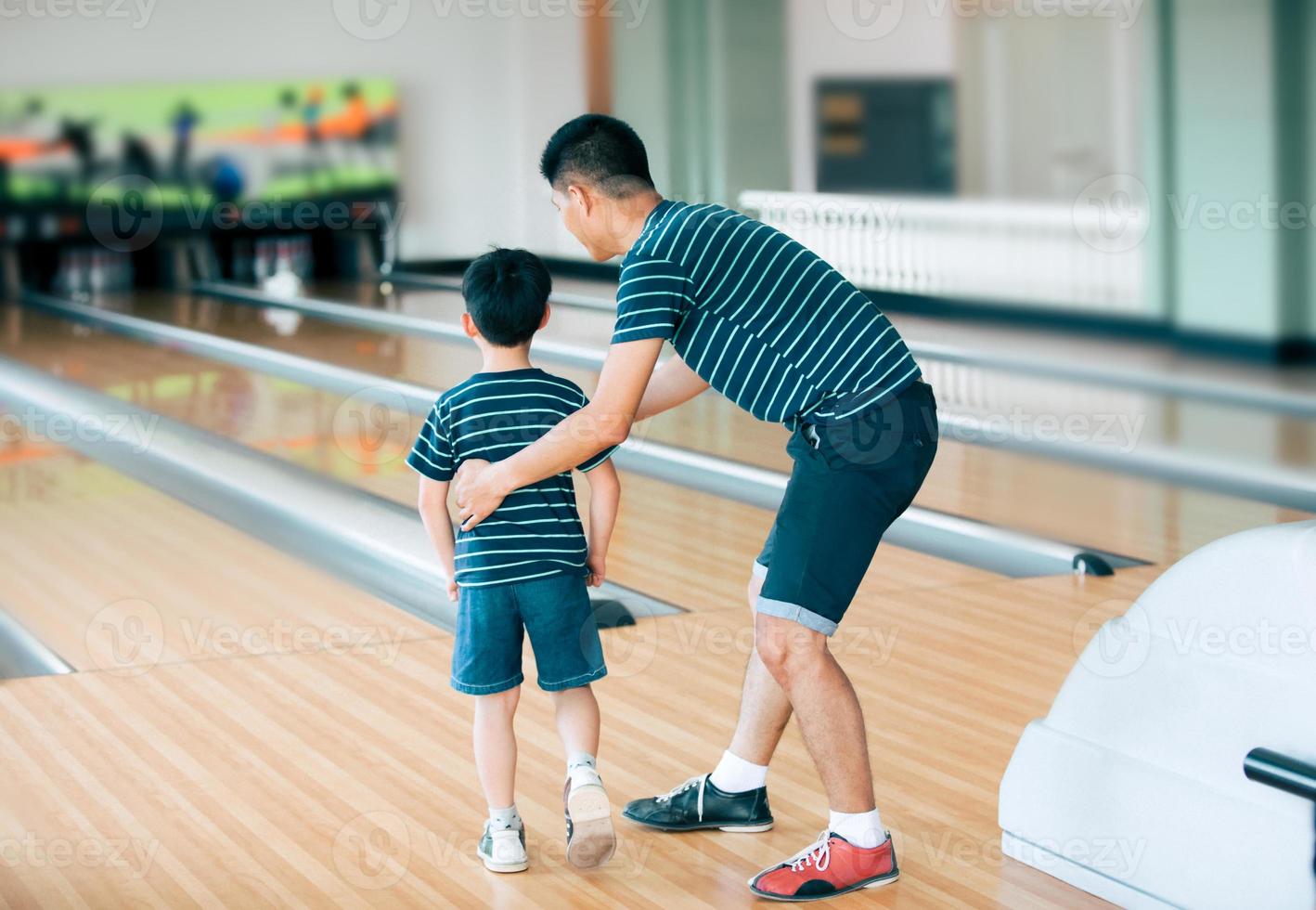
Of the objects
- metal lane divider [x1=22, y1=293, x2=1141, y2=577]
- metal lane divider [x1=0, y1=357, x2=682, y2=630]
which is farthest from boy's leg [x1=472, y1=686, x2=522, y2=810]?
metal lane divider [x1=22, y1=293, x2=1141, y2=577]

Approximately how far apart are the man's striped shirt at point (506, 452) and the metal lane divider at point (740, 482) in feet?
6.40

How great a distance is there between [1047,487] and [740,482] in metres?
0.90

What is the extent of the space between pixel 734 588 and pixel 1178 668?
177 centimetres

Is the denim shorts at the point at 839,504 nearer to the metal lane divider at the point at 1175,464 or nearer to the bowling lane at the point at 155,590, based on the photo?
the bowling lane at the point at 155,590

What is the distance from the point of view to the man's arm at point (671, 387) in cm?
208

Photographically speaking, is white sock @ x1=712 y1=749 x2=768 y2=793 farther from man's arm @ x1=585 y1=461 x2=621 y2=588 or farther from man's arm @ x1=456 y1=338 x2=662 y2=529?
man's arm @ x1=456 y1=338 x2=662 y2=529

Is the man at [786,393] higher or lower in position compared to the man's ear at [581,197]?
lower

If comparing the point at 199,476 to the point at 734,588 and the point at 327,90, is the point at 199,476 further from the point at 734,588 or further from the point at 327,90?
the point at 327,90

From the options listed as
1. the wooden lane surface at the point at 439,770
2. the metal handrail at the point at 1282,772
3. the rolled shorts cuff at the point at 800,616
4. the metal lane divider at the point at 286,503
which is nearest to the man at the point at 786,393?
the rolled shorts cuff at the point at 800,616

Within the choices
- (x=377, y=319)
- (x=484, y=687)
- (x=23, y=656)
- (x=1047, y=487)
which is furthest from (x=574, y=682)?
(x=377, y=319)

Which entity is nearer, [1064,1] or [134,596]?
[134,596]

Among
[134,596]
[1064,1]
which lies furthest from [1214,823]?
[1064,1]

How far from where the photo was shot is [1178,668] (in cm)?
188

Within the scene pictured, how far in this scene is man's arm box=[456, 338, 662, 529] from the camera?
1.79 meters
